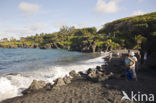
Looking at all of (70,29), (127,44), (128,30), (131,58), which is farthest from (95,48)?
(70,29)

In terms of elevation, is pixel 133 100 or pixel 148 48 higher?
pixel 148 48

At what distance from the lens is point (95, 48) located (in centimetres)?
7050

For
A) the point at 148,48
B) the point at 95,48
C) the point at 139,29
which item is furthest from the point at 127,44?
the point at 148,48

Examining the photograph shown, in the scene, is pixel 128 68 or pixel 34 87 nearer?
pixel 128 68

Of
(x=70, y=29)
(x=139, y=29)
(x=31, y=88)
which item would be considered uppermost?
(x=70, y=29)

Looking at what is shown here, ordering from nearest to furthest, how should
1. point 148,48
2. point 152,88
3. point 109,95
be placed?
point 109,95
point 152,88
point 148,48

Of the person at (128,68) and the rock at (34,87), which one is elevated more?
the person at (128,68)

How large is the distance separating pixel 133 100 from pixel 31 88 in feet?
28.5

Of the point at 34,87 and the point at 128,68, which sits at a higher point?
the point at 128,68

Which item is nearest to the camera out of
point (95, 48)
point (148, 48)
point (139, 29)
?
point (148, 48)

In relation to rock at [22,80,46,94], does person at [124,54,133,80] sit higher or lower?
higher

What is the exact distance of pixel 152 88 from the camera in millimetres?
A: 8695

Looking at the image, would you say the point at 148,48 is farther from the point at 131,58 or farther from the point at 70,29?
the point at 70,29

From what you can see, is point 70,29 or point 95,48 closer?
point 95,48
